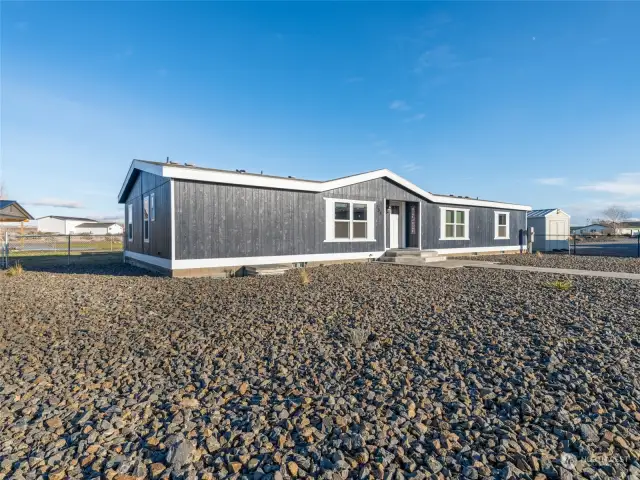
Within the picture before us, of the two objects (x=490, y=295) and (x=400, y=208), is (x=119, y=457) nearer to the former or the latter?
(x=490, y=295)

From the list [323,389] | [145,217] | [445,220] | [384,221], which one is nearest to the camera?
[323,389]

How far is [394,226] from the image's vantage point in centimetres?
1452

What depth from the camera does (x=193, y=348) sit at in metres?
Result: 4.20

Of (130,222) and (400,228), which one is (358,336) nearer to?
(400,228)

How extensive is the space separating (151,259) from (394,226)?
9141 millimetres

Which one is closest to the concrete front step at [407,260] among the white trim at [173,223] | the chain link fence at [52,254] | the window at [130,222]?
the white trim at [173,223]

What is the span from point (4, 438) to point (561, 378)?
4591 mm

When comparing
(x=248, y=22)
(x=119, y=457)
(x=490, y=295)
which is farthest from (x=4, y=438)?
(x=248, y=22)

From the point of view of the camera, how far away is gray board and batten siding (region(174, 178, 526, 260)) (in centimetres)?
942

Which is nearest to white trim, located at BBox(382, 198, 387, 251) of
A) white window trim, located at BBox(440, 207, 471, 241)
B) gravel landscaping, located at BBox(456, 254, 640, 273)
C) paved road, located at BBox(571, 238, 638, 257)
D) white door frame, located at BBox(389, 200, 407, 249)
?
white door frame, located at BBox(389, 200, 407, 249)

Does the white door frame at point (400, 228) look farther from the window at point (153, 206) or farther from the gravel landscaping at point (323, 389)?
the window at point (153, 206)

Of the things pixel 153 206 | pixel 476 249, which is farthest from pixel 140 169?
pixel 476 249

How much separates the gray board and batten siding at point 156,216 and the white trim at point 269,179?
1.26 feet

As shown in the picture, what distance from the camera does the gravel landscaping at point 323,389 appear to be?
2.27 meters
